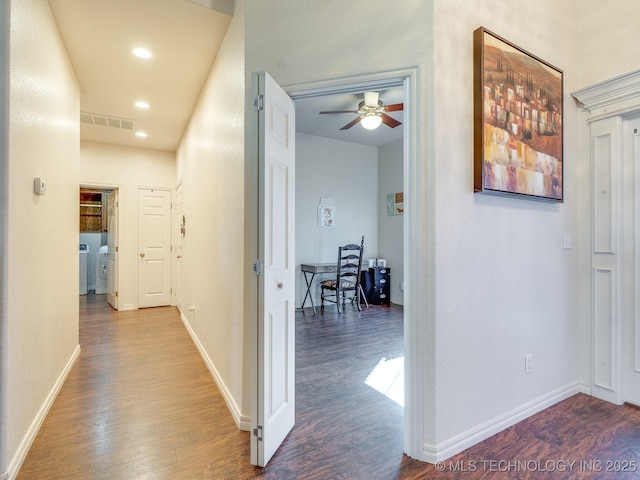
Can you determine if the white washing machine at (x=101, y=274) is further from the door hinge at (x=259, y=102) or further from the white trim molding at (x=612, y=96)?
the white trim molding at (x=612, y=96)

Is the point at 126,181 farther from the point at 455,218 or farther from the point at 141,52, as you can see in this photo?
the point at 455,218

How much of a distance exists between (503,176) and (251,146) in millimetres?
1501

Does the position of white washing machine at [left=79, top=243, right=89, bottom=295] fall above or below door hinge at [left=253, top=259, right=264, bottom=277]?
below

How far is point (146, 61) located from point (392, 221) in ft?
14.3

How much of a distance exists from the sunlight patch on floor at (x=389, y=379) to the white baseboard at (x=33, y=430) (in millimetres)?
2151

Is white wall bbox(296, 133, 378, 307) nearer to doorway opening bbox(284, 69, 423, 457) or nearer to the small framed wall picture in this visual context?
the small framed wall picture

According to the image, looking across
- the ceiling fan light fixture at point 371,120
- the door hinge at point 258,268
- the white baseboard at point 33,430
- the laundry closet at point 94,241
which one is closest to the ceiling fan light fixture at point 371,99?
the ceiling fan light fixture at point 371,120

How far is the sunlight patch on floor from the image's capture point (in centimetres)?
249

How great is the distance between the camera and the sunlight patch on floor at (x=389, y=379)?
2.49 metres

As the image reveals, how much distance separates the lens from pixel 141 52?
2.77 metres

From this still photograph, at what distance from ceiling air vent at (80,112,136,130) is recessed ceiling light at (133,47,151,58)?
1.76 meters

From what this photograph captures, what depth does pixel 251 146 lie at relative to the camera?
1.96 metres

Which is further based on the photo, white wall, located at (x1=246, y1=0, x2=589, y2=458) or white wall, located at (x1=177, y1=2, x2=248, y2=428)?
white wall, located at (x1=177, y1=2, x2=248, y2=428)

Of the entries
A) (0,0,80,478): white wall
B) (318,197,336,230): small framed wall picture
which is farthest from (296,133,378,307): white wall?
(0,0,80,478): white wall
